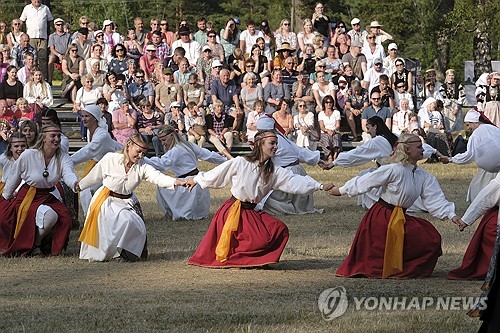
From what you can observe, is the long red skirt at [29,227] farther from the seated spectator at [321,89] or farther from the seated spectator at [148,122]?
the seated spectator at [321,89]

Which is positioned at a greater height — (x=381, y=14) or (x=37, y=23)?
(x=37, y=23)

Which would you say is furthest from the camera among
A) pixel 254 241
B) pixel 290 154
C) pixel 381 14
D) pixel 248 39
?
pixel 381 14

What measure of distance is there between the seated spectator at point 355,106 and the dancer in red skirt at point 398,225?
38.5 feet

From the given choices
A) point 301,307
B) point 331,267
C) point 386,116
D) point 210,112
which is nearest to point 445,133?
point 386,116

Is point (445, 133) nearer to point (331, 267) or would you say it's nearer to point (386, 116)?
point (386, 116)

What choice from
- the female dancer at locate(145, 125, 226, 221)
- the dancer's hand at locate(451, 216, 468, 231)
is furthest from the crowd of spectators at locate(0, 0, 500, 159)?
the dancer's hand at locate(451, 216, 468, 231)

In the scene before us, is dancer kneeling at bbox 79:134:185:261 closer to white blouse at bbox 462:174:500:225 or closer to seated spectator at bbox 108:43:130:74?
white blouse at bbox 462:174:500:225

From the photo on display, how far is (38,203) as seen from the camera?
11445 millimetres

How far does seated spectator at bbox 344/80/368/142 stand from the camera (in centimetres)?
2205

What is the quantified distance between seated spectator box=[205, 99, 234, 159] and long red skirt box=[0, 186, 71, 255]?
9446 mm

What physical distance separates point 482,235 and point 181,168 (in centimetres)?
564

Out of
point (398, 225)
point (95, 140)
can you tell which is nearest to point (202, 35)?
point (95, 140)

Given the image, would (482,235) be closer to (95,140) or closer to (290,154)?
(95,140)

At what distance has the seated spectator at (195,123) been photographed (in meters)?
20.9
